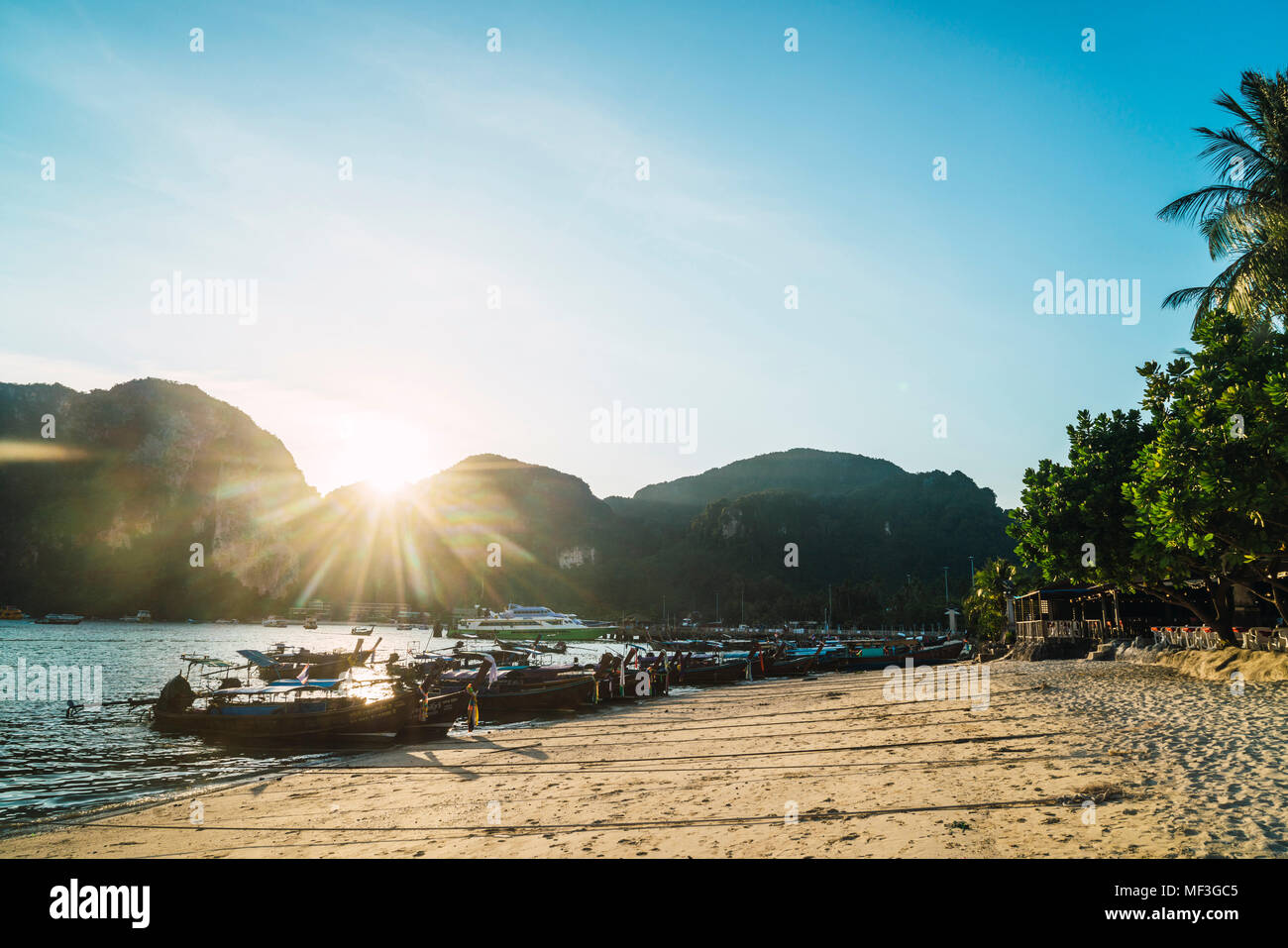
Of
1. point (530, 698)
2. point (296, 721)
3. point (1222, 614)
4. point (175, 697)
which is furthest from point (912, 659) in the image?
point (175, 697)

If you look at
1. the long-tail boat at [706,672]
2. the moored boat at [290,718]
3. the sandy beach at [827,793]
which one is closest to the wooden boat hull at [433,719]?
the moored boat at [290,718]

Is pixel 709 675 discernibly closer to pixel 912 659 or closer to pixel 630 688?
pixel 630 688

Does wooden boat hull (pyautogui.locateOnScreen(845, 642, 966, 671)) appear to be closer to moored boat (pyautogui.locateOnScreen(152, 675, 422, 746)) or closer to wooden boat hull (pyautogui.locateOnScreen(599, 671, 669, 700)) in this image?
wooden boat hull (pyautogui.locateOnScreen(599, 671, 669, 700))

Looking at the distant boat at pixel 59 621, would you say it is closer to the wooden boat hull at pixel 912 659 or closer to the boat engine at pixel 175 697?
the boat engine at pixel 175 697

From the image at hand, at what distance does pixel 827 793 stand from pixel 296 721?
21.6m

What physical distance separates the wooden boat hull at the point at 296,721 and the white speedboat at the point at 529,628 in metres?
91.9

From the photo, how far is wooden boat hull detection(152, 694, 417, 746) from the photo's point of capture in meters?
24.7

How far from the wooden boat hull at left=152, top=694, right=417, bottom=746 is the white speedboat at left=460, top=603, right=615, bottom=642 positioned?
9186 cm

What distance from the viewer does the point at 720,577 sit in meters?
191
